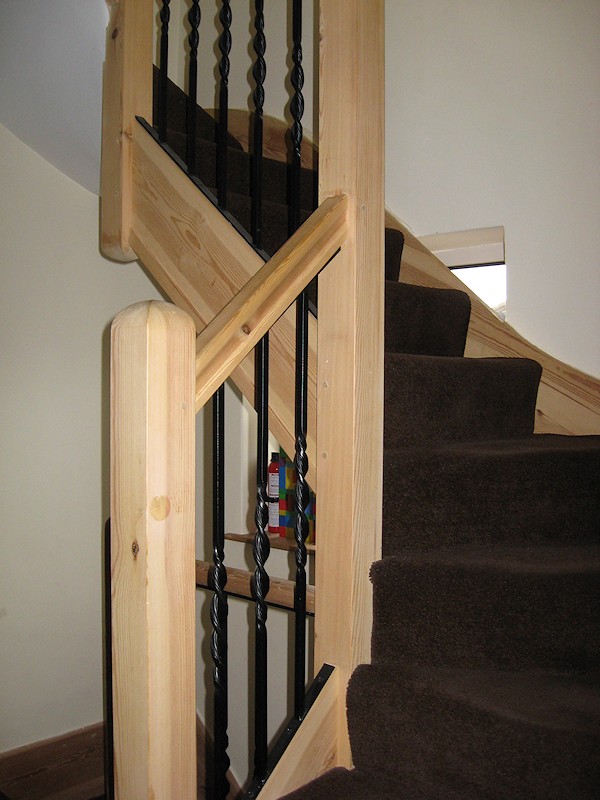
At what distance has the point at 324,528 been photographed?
1.21m

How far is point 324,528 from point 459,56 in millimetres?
1901

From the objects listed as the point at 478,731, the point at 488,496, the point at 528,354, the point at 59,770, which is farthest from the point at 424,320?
the point at 59,770

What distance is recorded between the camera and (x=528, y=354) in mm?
2115

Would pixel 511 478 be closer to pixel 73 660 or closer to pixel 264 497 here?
pixel 264 497

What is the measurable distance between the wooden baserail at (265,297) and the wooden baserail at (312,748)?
24.8 inches

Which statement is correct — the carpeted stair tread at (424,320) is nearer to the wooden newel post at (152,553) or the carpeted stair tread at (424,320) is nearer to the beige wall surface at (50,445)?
the wooden newel post at (152,553)

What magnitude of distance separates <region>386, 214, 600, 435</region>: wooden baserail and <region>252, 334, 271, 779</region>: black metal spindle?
122 centimetres

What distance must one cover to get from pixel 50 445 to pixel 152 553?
193 cm

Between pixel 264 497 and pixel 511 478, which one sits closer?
pixel 264 497

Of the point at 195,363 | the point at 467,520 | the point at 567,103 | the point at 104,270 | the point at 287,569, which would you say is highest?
the point at 567,103

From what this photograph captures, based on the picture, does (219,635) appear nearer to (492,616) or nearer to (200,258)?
(492,616)

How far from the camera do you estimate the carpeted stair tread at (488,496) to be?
1.36m

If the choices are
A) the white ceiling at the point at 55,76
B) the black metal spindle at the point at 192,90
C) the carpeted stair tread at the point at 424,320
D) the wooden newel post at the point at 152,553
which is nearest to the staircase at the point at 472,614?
the carpeted stair tread at the point at 424,320

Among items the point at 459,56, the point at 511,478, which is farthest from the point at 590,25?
the point at 511,478
